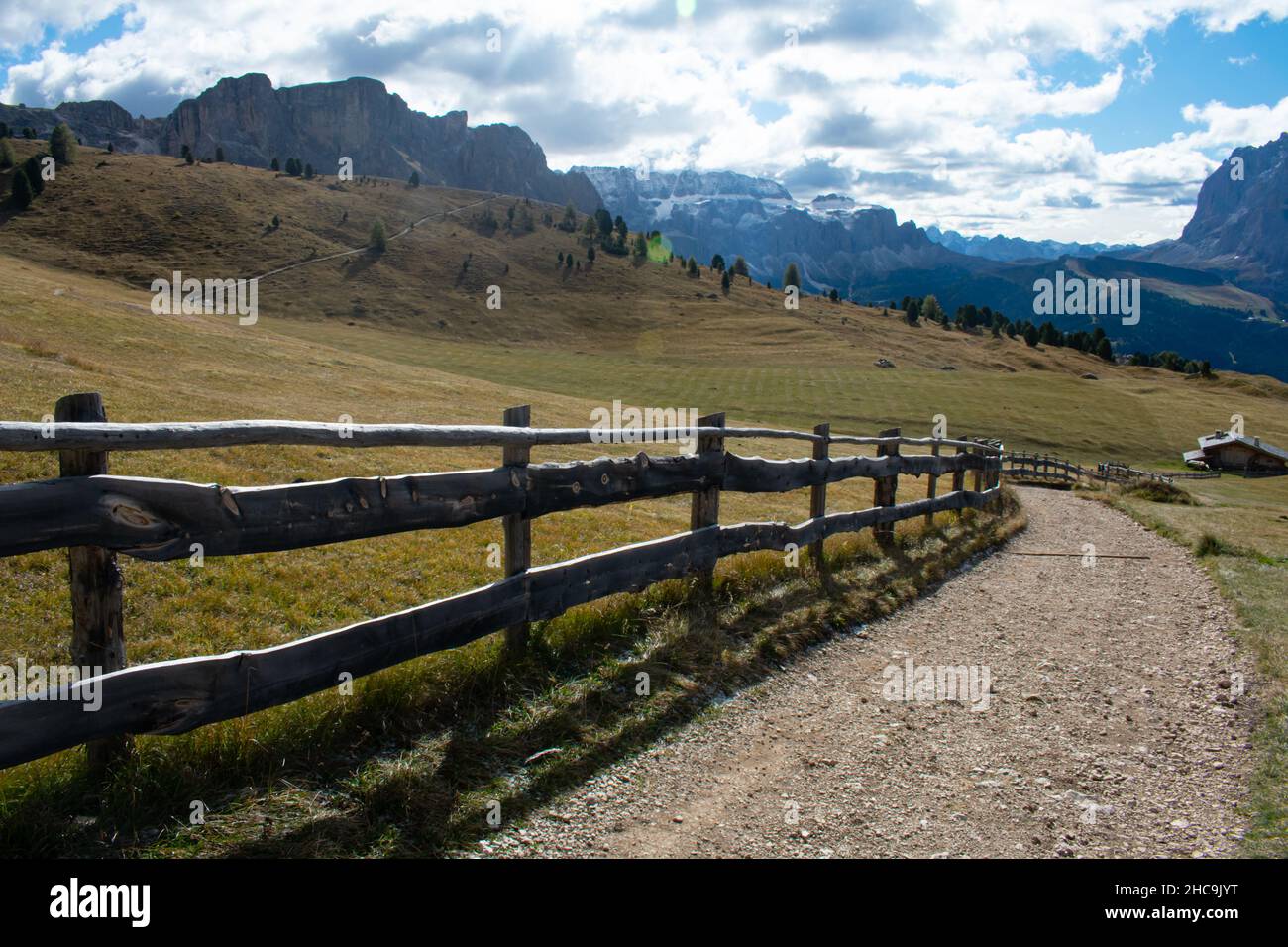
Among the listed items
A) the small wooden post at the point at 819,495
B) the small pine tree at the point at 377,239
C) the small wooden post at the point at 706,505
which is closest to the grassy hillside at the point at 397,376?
the small wooden post at the point at 706,505

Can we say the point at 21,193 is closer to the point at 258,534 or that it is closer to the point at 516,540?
the point at 516,540

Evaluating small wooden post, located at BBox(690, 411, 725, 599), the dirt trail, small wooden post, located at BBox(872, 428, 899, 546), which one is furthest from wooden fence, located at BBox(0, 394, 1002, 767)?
small wooden post, located at BBox(872, 428, 899, 546)

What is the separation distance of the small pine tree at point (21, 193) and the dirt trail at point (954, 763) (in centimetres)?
15906

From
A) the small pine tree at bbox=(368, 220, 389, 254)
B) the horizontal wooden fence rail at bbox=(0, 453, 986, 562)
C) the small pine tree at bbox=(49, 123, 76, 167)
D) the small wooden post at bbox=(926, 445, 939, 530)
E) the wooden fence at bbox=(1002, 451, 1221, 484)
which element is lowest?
the wooden fence at bbox=(1002, 451, 1221, 484)

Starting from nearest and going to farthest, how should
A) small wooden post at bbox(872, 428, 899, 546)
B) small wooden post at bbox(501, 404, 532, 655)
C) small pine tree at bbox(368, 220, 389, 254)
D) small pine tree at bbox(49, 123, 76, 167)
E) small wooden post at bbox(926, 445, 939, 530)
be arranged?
A: 1. small wooden post at bbox(501, 404, 532, 655)
2. small wooden post at bbox(872, 428, 899, 546)
3. small wooden post at bbox(926, 445, 939, 530)
4. small pine tree at bbox(49, 123, 76, 167)
5. small pine tree at bbox(368, 220, 389, 254)

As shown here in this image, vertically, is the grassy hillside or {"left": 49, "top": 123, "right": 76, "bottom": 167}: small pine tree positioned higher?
{"left": 49, "top": 123, "right": 76, "bottom": 167}: small pine tree

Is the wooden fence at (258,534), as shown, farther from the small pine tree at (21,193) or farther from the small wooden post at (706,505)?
the small pine tree at (21,193)

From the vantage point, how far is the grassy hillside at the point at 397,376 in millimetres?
7875

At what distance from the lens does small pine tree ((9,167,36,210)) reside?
12294 cm

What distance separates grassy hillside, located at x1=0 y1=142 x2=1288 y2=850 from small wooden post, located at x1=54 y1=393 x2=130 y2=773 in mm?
536

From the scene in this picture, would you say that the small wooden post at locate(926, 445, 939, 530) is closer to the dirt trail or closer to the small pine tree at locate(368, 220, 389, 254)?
the dirt trail

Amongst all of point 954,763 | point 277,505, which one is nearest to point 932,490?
point 954,763

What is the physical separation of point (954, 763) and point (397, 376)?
38.6 m
